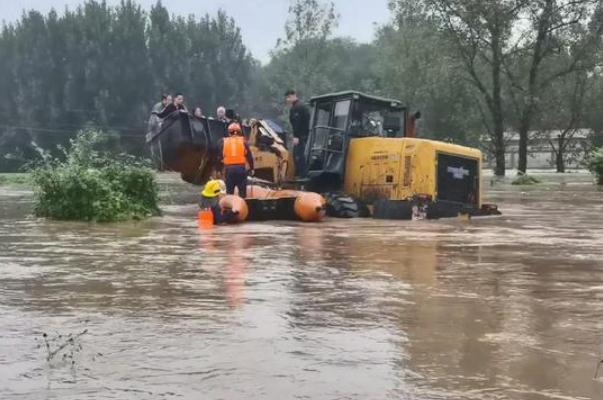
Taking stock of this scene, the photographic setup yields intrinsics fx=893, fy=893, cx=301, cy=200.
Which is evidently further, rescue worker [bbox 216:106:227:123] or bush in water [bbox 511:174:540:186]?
bush in water [bbox 511:174:540:186]

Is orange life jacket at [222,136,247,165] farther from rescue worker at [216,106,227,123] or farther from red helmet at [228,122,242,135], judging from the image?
rescue worker at [216,106,227,123]

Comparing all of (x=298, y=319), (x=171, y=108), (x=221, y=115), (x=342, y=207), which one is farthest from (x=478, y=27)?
(x=298, y=319)

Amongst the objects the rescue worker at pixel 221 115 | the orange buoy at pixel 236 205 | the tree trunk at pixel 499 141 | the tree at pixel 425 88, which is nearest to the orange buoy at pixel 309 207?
the orange buoy at pixel 236 205

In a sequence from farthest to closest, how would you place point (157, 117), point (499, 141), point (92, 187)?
1. point (499, 141)
2. point (157, 117)
3. point (92, 187)

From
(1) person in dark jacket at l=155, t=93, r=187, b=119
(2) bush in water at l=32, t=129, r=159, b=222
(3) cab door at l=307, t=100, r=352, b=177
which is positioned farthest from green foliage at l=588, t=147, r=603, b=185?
(2) bush in water at l=32, t=129, r=159, b=222

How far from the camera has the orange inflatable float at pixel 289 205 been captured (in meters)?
15.1

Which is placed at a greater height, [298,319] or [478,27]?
[478,27]

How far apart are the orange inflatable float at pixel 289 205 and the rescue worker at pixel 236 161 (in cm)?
34

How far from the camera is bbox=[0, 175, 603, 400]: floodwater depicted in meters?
4.49

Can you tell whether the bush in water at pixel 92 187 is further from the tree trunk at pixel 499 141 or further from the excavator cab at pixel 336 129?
the tree trunk at pixel 499 141

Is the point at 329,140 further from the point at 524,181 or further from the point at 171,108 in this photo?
the point at 524,181

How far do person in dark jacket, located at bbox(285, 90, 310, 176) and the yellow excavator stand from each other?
11 cm

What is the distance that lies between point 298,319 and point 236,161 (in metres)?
9.39

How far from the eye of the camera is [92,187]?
15.2 metres
